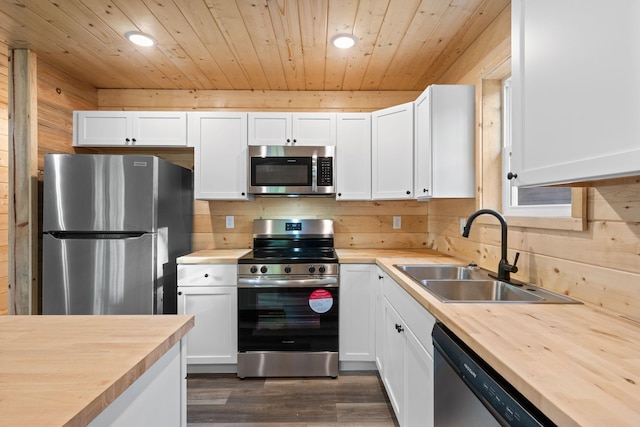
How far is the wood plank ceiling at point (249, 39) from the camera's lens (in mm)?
1899

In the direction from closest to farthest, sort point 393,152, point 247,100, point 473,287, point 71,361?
point 71,361 < point 473,287 < point 393,152 < point 247,100

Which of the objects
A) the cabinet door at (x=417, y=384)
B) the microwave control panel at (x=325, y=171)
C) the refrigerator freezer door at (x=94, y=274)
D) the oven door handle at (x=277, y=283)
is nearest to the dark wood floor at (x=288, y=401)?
the cabinet door at (x=417, y=384)

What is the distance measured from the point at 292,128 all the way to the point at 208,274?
137 cm

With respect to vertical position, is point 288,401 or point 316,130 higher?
point 316,130

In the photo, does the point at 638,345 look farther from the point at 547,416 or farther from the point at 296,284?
the point at 296,284

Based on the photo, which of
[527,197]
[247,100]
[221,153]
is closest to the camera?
[527,197]

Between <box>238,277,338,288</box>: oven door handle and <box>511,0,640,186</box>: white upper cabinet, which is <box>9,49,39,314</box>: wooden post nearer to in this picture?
<box>238,277,338,288</box>: oven door handle

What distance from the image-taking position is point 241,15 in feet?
6.44

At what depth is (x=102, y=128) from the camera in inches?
112

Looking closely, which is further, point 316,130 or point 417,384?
point 316,130

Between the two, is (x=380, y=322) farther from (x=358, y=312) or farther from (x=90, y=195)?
(x=90, y=195)

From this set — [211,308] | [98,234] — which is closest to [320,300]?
[211,308]

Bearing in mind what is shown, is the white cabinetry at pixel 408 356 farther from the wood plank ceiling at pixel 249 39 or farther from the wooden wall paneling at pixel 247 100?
the wooden wall paneling at pixel 247 100

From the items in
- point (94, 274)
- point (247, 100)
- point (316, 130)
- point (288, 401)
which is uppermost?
point (247, 100)
